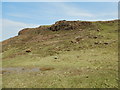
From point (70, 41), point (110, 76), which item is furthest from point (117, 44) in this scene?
point (110, 76)

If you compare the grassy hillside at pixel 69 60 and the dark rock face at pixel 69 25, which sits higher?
the dark rock face at pixel 69 25

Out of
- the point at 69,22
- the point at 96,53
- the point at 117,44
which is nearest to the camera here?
the point at 96,53

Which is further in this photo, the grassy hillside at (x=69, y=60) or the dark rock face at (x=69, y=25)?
the dark rock face at (x=69, y=25)

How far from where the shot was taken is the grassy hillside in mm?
25625

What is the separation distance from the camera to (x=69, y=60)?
42188 mm

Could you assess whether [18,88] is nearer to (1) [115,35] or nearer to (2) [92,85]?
(2) [92,85]

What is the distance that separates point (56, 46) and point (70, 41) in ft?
18.0

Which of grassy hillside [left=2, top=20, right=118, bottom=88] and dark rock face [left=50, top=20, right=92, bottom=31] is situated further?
dark rock face [left=50, top=20, right=92, bottom=31]

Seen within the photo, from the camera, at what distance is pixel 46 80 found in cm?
2695

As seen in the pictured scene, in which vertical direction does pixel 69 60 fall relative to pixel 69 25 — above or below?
below

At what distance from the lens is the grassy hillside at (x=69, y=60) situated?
25.6 meters

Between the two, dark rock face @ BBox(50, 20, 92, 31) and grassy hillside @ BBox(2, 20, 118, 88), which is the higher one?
dark rock face @ BBox(50, 20, 92, 31)

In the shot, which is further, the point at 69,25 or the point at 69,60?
the point at 69,25

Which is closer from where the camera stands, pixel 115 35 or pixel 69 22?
pixel 115 35
